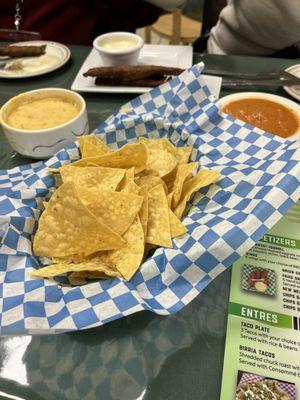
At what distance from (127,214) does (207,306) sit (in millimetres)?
284

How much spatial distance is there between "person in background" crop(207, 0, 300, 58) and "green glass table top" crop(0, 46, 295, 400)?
4.20ft

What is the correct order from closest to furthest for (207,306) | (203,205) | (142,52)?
(207,306), (203,205), (142,52)

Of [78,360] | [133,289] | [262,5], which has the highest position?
[262,5]

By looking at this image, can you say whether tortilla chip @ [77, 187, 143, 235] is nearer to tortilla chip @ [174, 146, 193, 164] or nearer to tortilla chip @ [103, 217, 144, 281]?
tortilla chip @ [103, 217, 144, 281]

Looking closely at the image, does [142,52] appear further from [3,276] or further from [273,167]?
[3,276]

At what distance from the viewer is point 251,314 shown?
0.81 meters

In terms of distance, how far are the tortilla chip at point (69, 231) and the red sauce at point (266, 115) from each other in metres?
0.69

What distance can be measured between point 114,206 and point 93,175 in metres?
0.14

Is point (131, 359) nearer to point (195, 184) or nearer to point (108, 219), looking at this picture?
point (108, 219)

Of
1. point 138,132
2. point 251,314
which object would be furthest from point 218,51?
point 251,314

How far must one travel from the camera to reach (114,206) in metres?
0.89

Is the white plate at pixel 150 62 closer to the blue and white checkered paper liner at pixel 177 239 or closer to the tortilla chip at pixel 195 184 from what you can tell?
the blue and white checkered paper liner at pixel 177 239

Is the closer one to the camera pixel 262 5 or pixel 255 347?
pixel 255 347

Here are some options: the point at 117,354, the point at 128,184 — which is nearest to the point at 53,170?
the point at 128,184
